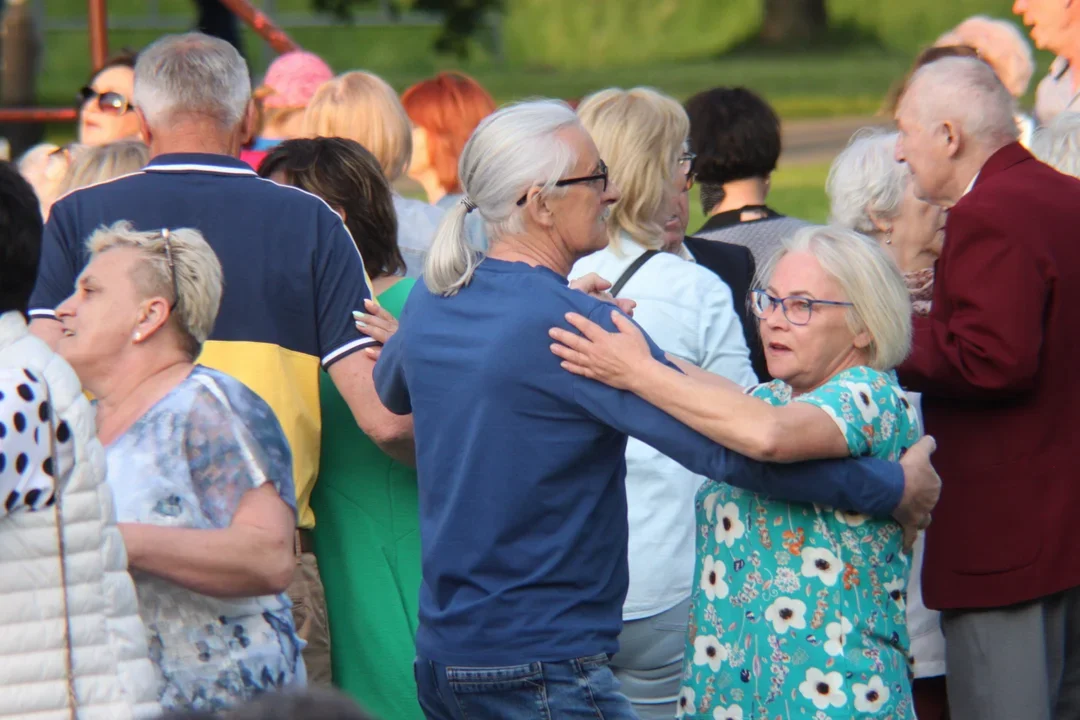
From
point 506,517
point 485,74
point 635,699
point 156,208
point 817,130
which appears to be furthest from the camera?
point 485,74

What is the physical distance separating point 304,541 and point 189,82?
1.17 m

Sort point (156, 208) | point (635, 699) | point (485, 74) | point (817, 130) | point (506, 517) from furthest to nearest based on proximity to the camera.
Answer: point (485, 74) → point (817, 130) → point (635, 699) → point (156, 208) → point (506, 517)

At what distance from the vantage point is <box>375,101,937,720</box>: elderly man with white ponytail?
2.78 meters

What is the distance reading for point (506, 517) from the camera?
2793 mm

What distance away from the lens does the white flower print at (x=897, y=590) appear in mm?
2969

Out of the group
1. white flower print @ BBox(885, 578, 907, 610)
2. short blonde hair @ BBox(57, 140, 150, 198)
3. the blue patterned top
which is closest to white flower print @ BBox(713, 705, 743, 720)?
white flower print @ BBox(885, 578, 907, 610)

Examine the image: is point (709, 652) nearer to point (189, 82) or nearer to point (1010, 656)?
point (1010, 656)

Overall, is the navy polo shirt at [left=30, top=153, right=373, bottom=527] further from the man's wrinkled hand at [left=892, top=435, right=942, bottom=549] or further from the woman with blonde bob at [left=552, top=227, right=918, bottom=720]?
the man's wrinkled hand at [left=892, top=435, right=942, bottom=549]

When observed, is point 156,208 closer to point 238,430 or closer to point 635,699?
point 238,430

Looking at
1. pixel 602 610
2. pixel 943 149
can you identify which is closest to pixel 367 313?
pixel 602 610

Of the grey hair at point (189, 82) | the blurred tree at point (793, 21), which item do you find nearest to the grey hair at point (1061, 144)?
the grey hair at point (189, 82)

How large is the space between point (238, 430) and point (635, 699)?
1.49m

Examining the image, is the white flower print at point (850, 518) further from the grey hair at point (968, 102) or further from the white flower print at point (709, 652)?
the grey hair at point (968, 102)

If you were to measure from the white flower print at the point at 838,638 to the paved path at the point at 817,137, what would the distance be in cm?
1383
